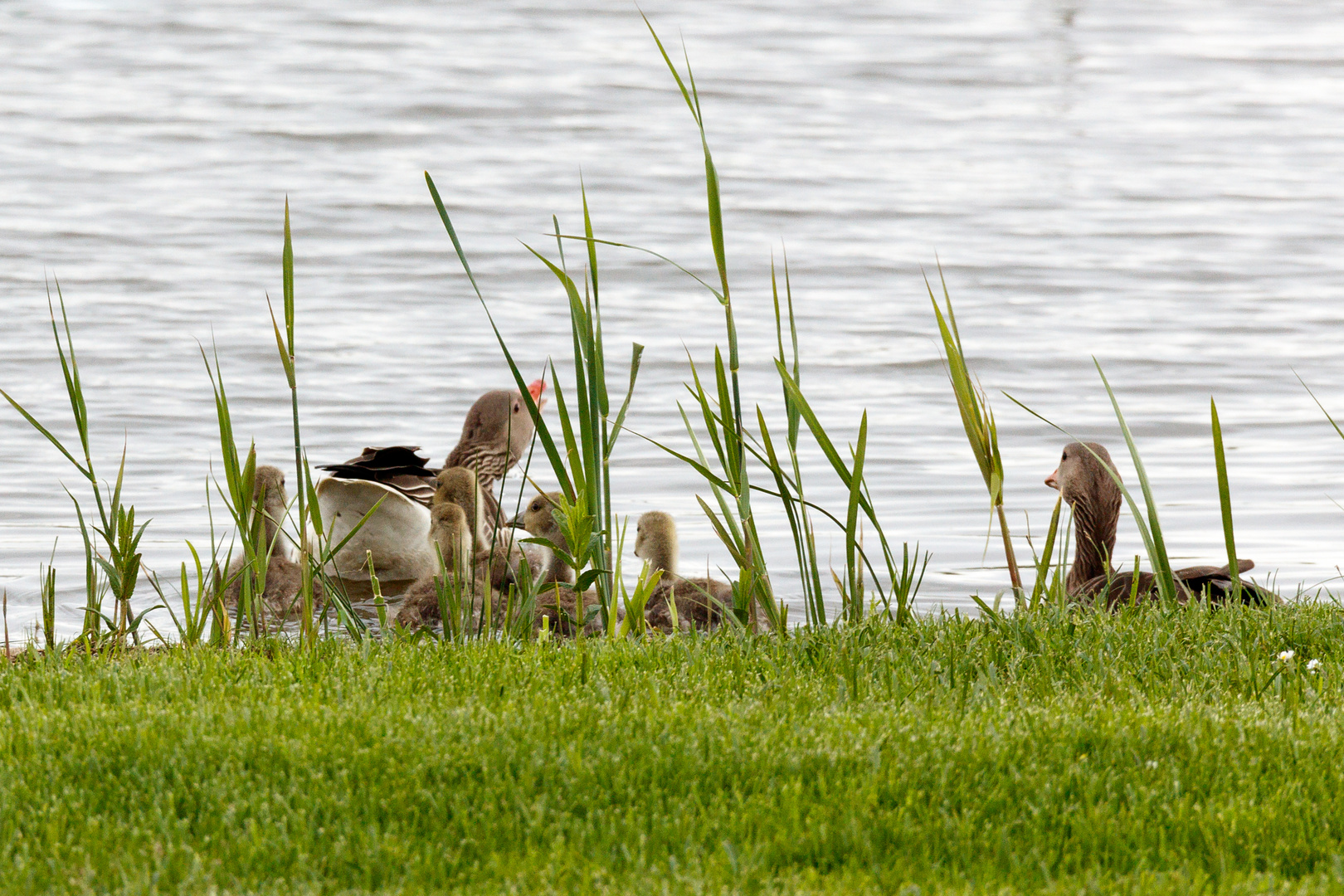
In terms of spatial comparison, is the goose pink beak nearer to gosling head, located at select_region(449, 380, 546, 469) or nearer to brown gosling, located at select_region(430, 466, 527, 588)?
gosling head, located at select_region(449, 380, 546, 469)

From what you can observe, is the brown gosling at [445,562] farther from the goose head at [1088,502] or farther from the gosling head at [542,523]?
the goose head at [1088,502]

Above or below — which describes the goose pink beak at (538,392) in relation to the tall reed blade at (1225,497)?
above

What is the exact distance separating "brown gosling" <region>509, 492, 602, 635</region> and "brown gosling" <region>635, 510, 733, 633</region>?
0.28 meters

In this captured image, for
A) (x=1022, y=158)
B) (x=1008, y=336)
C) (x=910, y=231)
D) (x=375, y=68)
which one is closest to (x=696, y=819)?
(x=1008, y=336)

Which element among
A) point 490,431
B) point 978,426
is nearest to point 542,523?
point 490,431

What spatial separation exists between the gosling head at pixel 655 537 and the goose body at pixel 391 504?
72 centimetres

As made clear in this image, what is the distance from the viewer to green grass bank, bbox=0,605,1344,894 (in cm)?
320

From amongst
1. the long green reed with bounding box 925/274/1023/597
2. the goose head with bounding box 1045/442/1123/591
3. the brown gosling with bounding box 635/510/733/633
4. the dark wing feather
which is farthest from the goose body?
the long green reed with bounding box 925/274/1023/597

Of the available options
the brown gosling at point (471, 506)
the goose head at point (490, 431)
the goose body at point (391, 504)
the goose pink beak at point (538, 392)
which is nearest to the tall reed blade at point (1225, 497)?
the goose pink beak at point (538, 392)

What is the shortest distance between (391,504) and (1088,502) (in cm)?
339

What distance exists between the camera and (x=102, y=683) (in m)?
4.41

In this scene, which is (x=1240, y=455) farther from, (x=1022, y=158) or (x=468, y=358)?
(x=1022, y=158)

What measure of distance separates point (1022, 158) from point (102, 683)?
21728 mm

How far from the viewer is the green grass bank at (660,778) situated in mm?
3199
